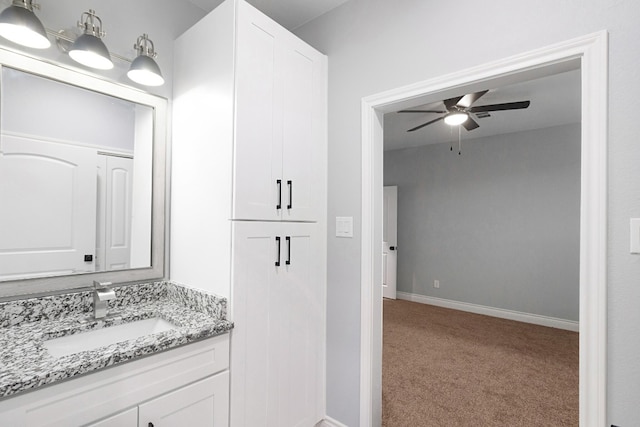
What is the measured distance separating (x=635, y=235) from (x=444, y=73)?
1.00m

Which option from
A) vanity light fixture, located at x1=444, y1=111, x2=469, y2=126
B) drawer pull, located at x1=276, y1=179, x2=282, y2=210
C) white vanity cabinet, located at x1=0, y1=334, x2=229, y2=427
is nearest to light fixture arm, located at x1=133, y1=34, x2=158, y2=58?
drawer pull, located at x1=276, y1=179, x2=282, y2=210

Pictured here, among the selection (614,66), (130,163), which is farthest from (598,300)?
(130,163)

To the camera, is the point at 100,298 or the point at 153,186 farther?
the point at 153,186

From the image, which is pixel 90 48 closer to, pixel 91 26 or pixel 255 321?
pixel 91 26

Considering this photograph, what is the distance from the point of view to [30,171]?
1410 millimetres

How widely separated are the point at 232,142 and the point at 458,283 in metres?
4.63

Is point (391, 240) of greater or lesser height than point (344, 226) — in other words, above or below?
below

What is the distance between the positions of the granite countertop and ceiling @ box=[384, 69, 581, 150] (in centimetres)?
212

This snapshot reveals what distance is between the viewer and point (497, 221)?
185 inches

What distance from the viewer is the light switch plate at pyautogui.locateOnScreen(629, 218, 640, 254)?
111 cm

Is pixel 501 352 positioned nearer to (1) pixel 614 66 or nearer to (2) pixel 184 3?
(1) pixel 614 66

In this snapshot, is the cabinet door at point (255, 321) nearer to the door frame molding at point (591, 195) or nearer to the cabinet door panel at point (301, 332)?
the cabinet door panel at point (301, 332)

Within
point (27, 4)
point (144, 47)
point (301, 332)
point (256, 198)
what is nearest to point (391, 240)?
point (301, 332)

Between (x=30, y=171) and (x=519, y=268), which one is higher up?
(x=30, y=171)
